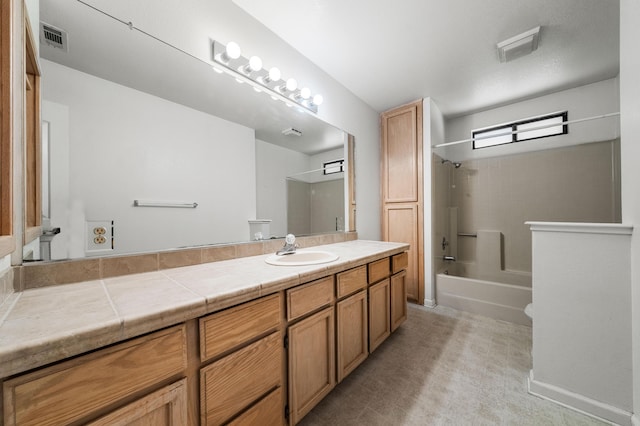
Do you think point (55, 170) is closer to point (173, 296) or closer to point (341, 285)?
point (173, 296)

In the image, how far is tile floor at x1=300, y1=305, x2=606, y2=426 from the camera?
125 cm

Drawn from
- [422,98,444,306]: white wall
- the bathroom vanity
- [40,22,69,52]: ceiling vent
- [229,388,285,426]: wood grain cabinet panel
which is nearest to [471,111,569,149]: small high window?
[422,98,444,306]: white wall

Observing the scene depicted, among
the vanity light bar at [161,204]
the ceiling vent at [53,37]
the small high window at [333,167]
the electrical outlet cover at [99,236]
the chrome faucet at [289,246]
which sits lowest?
the chrome faucet at [289,246]

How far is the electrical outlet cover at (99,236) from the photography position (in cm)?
100

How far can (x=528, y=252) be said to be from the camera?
2820mm

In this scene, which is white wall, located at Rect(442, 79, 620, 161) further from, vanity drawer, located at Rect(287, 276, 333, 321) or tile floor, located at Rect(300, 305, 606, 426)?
vanity drawer, located at Rect(287, 276, 333, 321)

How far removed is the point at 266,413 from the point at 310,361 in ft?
0.94

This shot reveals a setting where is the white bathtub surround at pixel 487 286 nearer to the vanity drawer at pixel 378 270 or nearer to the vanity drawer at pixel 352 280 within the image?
the vanity drawer at pixel 378 270

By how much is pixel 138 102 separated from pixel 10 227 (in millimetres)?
768

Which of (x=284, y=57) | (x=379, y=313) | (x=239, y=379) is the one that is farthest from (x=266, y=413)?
(x=284, y=57)

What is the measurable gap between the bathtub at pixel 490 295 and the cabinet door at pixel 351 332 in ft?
5.14

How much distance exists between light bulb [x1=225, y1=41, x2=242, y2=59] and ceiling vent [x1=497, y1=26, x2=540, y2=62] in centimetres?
203

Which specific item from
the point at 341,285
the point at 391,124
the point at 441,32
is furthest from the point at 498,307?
the point at 441,32

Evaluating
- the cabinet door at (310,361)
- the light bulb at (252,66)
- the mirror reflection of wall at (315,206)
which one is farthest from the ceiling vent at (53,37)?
the cabinet door at (310,361)
